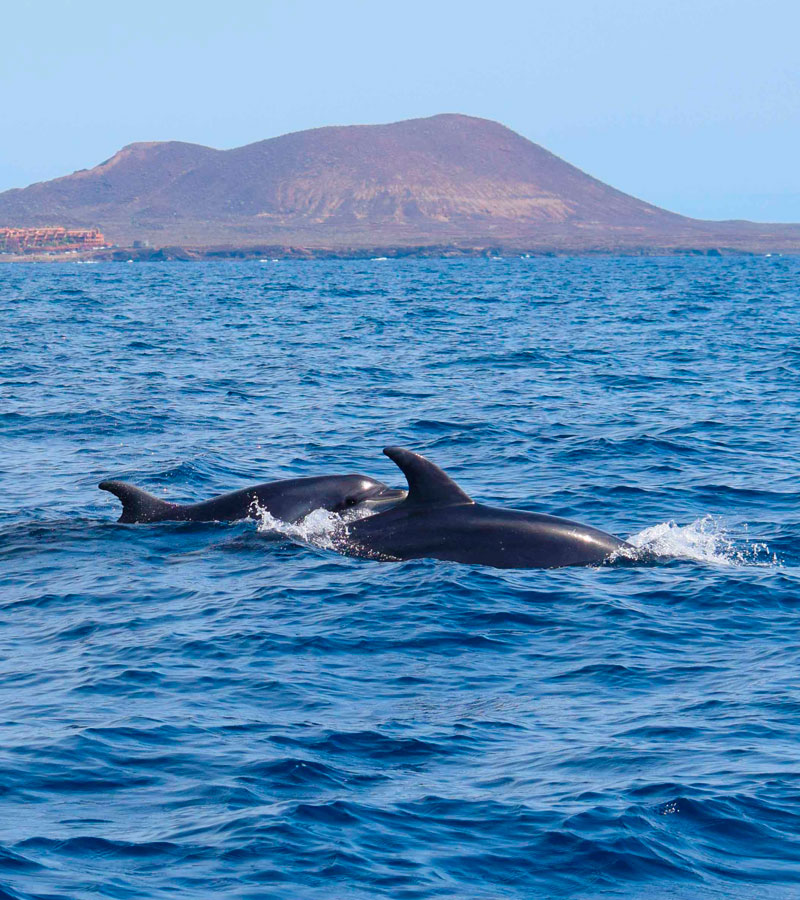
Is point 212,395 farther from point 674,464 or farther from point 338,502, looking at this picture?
point 338,502

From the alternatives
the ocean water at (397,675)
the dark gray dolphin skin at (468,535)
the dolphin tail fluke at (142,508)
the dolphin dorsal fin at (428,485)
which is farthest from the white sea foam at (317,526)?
the dolphin tail fluke at (142,508)

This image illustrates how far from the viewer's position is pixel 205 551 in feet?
54.6

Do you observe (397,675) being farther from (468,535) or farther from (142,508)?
(142,508)

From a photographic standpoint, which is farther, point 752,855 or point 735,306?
point 735,306

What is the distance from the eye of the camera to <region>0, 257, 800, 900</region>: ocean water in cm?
865

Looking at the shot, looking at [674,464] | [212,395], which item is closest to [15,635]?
[674,464]

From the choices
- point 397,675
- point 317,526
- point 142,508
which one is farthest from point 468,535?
point 142,508

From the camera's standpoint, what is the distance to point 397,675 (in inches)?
480

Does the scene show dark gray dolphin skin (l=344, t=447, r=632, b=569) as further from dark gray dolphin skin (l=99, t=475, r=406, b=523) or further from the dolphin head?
dark gray dolphin skin (l=99, t=475, r=406, b=523)

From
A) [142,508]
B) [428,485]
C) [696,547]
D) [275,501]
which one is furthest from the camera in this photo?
[142,508]

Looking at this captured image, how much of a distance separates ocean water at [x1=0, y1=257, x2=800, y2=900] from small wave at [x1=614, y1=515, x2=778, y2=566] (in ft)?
0.21

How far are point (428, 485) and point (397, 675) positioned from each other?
416 centimetres

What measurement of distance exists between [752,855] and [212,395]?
84.3 feet

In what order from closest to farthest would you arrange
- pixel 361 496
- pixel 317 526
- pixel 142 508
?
pixel 317 526 < pixel 361 496 < pixel 142 508
